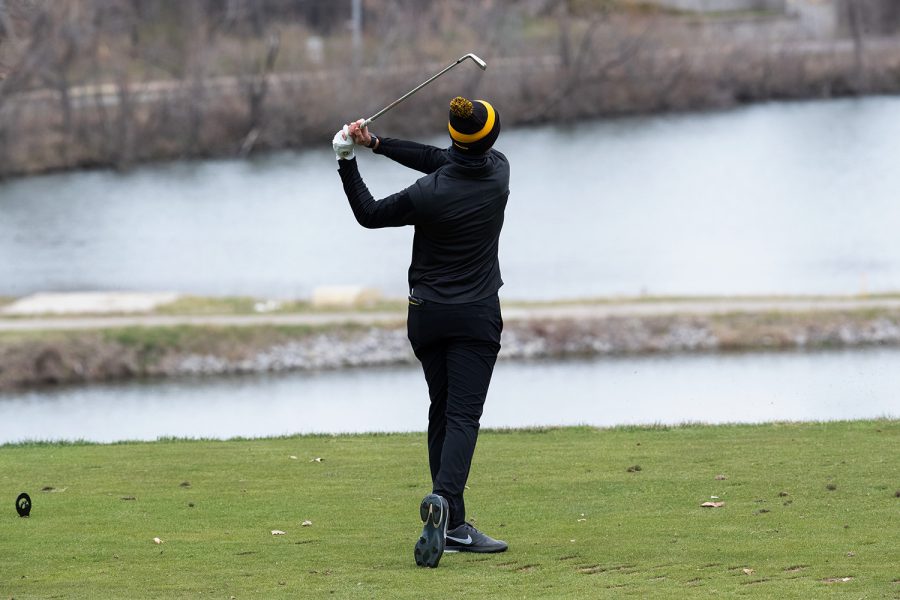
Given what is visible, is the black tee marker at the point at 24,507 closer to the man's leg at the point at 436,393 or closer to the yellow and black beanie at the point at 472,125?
the man's leg at the point at 436,393

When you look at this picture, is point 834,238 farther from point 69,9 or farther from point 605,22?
point 69,9

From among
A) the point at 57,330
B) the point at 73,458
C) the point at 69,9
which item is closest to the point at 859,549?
the point at 73,458

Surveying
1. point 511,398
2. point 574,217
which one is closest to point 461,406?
point 511,398

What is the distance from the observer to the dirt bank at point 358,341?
1142 inches

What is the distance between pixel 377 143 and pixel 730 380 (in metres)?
18.4

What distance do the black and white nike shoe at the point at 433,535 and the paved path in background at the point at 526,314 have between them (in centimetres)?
2329

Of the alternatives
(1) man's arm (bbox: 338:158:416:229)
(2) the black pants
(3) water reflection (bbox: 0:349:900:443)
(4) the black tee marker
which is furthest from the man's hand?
(3) water reflection (bbox: 0:349:900:443)

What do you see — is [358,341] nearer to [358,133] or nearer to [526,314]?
[526,314]

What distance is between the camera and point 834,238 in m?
45.4

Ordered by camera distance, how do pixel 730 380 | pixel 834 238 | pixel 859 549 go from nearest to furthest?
pixel 859 549, pixel 730 380, pixel 834 238

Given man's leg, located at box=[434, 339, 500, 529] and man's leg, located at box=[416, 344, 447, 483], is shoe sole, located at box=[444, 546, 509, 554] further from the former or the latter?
man's leg, located at box=[416, 344, 447, 483]

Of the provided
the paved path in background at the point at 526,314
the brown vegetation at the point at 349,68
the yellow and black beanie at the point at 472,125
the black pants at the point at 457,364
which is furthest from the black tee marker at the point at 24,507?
the brown vegetation at the point at 349,68

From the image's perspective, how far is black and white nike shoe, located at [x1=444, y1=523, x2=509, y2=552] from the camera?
24.3 feet

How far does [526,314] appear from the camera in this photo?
102ft
